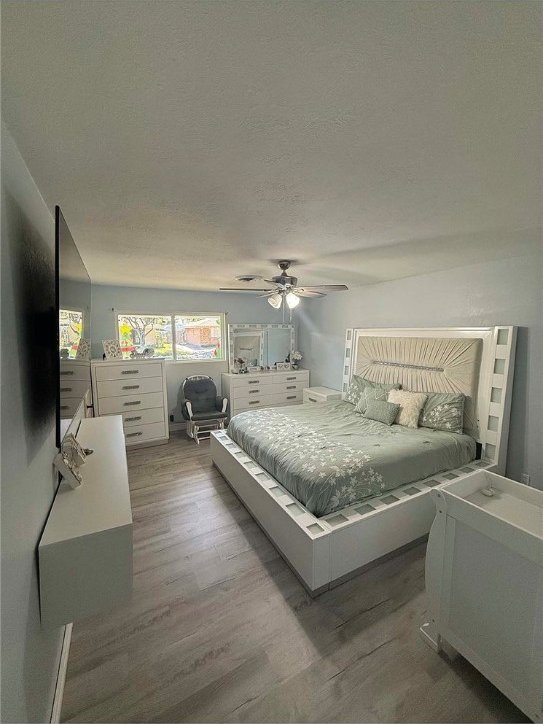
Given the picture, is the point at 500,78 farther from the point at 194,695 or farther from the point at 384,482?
the point at 194,695

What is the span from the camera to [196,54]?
69 cm

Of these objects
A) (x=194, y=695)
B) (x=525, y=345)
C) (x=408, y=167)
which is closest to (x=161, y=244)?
(x=408, y=167)

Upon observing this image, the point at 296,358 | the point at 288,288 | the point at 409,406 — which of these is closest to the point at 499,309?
the point at 409,406

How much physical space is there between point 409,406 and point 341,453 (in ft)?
3.97

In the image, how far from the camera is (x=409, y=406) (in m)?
2.92

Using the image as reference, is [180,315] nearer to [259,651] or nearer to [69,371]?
[69,371]

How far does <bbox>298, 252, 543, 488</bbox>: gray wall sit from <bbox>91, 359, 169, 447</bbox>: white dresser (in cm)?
314

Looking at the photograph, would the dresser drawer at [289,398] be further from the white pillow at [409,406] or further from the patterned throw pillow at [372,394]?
the white pillow at [409,406]

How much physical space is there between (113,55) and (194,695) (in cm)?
229

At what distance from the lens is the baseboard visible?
1.14 m

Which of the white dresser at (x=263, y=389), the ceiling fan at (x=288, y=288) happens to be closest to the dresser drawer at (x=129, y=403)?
the white dresser at (x=263, y=389)

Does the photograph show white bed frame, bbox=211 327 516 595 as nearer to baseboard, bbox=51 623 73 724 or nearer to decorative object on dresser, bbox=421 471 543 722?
decorative object on dresser, bbox=421 471 543 722

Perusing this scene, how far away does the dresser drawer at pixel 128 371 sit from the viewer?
3.67 m

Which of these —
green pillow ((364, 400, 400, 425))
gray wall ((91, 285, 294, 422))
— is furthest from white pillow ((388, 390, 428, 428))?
gray wall ((91, 285, 294, 422))
